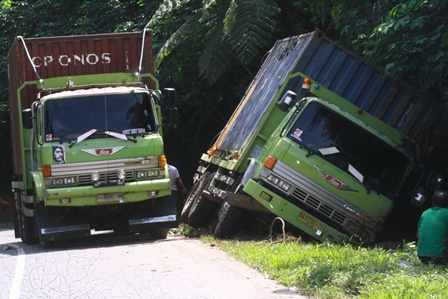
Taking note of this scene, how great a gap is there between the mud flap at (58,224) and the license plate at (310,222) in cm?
349

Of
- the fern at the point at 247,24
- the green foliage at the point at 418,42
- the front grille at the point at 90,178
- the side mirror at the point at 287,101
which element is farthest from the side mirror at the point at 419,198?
the fern at the point at 247,24

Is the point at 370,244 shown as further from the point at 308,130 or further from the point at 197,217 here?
the point at 197,217

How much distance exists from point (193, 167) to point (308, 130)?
12135 mm

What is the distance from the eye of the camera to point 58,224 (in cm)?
1334

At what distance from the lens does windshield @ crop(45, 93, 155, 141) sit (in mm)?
13180

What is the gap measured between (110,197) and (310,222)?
10.5 feet

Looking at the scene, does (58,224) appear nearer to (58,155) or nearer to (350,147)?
(58,155)

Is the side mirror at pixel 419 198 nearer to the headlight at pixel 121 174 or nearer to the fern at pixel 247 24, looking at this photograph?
the headlight at pixel 121 174

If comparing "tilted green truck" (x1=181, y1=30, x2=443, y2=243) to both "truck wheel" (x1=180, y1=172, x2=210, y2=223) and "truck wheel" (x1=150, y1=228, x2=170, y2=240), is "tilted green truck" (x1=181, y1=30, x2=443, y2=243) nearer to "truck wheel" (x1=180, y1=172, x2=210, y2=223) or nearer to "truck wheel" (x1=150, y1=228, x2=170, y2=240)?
"truck wheel" (x1=180, y1=172, x2=210, y2=223)

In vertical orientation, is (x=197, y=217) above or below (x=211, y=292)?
below

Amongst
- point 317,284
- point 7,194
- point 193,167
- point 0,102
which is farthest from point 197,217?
point 7,194

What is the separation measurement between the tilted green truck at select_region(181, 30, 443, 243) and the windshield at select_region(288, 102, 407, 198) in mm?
16

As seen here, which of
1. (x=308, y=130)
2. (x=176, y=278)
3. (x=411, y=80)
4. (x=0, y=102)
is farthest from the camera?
(x=0, y=102)

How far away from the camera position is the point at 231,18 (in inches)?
675
